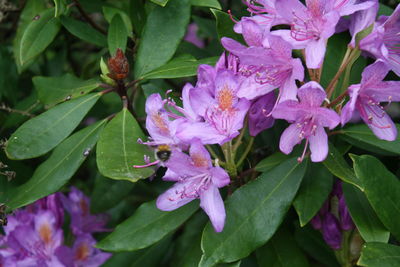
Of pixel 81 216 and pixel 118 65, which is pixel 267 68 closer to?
pixel 118 65

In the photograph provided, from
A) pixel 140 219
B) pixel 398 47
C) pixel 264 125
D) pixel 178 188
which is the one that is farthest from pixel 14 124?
pixel 398 47

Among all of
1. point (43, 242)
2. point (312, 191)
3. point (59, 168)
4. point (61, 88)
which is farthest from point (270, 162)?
point (43, 242)

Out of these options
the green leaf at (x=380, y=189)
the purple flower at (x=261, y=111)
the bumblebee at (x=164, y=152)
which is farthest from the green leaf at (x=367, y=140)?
the bumblebee at (x=164, y=152)

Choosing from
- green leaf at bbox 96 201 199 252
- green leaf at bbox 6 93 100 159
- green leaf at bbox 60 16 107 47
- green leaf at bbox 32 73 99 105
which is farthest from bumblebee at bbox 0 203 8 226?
green leaf at bbox 60 16 107 47

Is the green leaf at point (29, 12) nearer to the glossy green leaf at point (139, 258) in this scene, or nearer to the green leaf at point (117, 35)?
the green leaf at point (117, 35)

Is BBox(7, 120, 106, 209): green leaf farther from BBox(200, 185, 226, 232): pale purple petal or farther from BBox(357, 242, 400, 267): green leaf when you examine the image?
BBox(357, 242, 400, 267): green leaf

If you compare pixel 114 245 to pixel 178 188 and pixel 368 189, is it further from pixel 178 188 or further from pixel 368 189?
pixel 368 189
